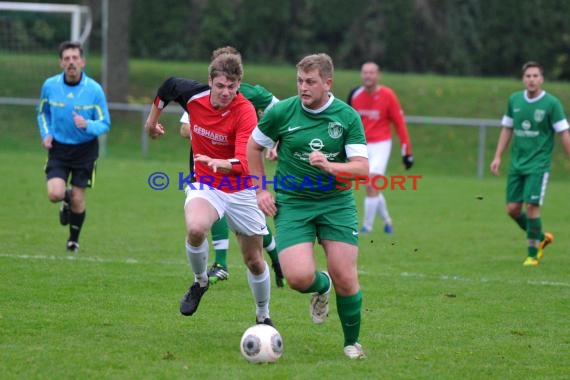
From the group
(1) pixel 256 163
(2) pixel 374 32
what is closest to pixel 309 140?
(1) pixel 256 163

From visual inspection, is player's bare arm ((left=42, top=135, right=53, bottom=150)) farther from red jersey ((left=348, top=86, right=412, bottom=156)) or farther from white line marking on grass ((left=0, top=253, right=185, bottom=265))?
red jersey ((left=348, top=86, right=412, bottom=156))

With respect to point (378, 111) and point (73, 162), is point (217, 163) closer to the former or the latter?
point (73, 162)

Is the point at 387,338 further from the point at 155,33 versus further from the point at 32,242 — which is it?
the point at 155,33

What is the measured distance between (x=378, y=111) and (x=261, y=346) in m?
8.35

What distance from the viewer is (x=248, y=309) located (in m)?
8.22

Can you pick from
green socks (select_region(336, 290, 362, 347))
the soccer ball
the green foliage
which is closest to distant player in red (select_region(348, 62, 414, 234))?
green socks (select_region(336, 290, 362, 347))

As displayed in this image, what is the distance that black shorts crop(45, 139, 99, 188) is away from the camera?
35.7ft

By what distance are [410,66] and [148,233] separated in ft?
72.2

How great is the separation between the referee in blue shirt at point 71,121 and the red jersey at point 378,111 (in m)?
4.48

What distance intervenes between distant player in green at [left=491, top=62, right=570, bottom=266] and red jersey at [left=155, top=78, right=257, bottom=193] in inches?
187

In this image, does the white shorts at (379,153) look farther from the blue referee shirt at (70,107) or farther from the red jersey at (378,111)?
the blue referee shirt at (70,107)

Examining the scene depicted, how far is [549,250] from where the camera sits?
12.6m

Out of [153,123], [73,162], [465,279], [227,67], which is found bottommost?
[465,279]

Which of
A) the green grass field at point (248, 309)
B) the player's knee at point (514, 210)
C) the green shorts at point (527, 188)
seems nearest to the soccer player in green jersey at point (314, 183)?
the green grass field at point (248, 309)
